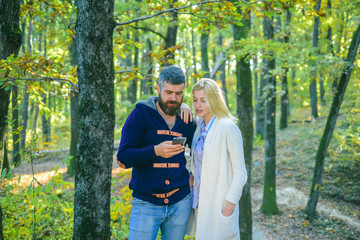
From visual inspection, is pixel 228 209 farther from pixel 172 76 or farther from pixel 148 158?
pixel 172 76

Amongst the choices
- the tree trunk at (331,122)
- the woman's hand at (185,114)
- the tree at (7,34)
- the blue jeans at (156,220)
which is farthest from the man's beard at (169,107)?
the tree trunk at (331,122)

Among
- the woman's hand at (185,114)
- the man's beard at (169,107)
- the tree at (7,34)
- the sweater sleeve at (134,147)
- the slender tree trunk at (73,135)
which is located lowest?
Answer: the slender tree trunk at (73,135)

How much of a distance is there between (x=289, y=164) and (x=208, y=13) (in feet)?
33.7

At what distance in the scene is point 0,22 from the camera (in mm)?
3484

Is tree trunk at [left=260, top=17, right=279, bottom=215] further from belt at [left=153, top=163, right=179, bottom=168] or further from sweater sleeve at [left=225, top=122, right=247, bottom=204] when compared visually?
belt at [left=153, top=163, right=179, bottom=168]

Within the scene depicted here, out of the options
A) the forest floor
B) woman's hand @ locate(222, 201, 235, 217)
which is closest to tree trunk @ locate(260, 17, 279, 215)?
the forest floor

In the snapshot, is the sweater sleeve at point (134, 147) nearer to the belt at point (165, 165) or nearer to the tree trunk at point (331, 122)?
the belt at point (165, 165)

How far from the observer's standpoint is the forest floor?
7453 mm

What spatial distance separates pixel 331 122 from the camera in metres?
7.50

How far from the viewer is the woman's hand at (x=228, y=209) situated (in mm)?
2682

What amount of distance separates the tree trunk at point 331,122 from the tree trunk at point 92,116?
6.58 m

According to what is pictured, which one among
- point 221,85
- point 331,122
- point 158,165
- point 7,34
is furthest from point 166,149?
point 331,122

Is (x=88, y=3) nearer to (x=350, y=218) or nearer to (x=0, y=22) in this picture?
(x=0, y=22)

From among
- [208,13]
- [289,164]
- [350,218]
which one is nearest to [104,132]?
[208,13]
